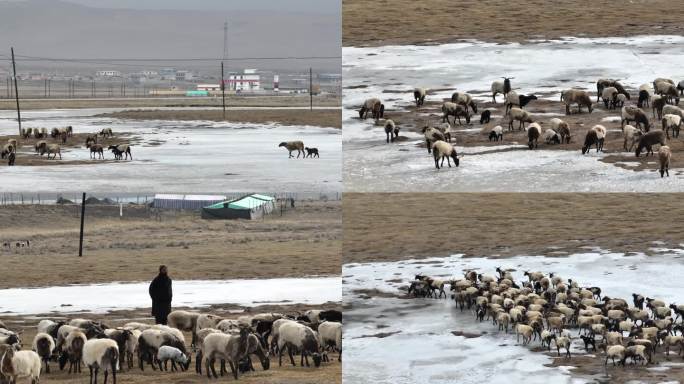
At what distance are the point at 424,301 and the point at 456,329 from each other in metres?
0.40

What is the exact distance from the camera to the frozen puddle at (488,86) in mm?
9594

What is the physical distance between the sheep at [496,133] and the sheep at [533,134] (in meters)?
0.29

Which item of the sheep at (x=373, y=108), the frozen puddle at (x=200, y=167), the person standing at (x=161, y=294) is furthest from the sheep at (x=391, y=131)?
the person standing at (x=161, y=294)

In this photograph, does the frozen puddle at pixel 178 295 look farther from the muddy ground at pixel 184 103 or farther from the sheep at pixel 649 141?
the sheep at pixel 649 141

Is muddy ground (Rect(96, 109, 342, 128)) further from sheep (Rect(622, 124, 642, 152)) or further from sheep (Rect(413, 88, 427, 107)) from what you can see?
sheep (Rect(622, 124, 642, 152))

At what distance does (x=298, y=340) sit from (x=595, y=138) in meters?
4.28

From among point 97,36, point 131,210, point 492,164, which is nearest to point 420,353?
point 492,164

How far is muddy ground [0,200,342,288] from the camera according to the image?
87.9 feet

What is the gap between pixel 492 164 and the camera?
387 inches

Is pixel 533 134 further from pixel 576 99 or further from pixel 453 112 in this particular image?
pixel 576 99

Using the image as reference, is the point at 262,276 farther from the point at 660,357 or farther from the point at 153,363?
the point at 660,357

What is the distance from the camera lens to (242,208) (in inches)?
1454

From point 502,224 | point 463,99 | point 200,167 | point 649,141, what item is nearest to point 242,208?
point 200,167

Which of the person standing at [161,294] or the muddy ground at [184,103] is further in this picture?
the muddy ground at [184,103]
